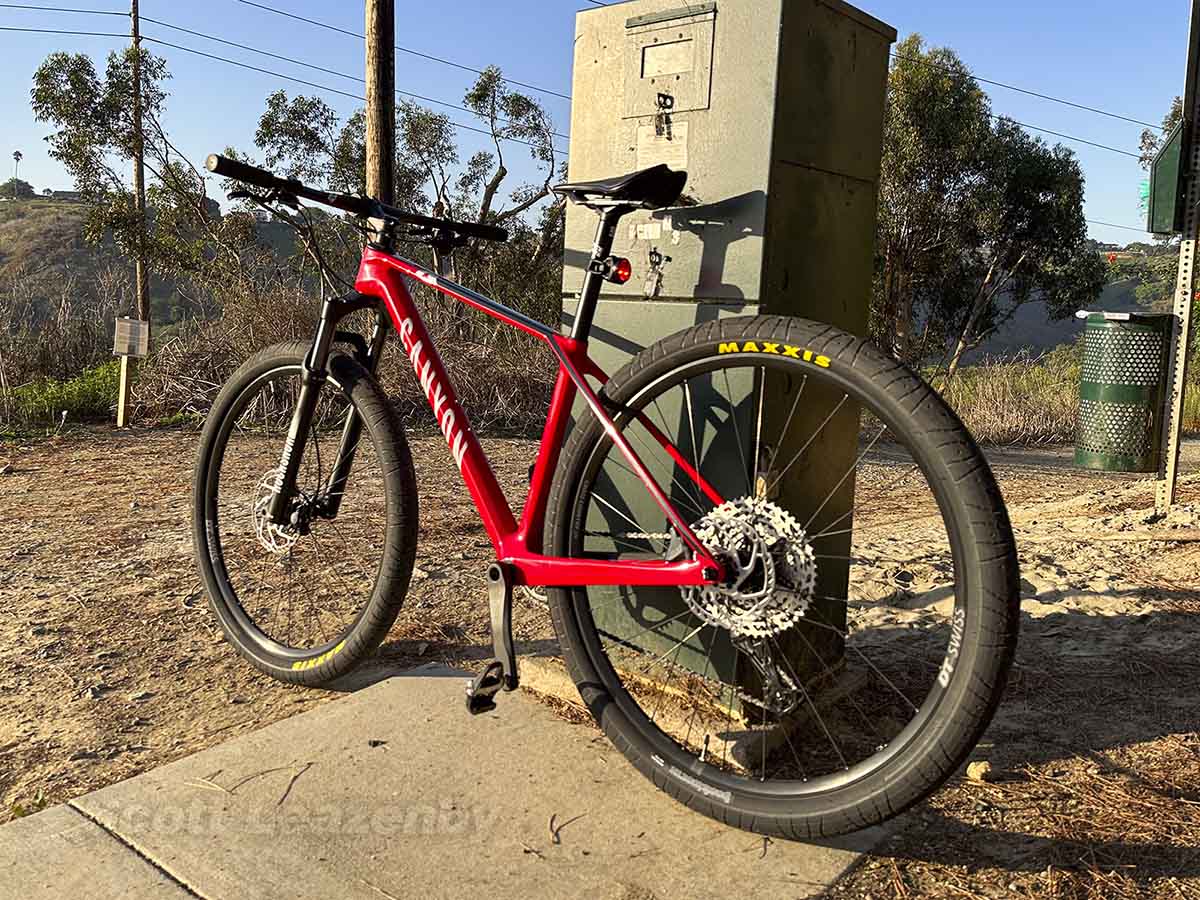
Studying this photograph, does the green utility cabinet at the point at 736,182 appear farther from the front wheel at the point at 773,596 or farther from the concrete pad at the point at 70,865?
the concrete pad at the point at 70,865

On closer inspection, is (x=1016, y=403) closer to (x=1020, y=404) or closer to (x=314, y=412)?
(x=1020, y=404)

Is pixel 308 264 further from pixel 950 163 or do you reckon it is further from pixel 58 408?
pixel 950 163

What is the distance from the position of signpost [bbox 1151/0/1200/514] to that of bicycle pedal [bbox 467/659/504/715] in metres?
4.12

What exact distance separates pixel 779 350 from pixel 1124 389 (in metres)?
5.09

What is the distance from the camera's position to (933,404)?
1.71 m

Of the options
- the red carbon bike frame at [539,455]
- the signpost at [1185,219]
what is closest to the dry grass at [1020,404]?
the signpost at [1185,219]

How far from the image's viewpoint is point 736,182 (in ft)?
7.55

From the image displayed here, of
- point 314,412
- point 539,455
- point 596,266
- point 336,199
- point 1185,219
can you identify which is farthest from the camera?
point 1185,219

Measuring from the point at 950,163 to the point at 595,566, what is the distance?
2395 cm

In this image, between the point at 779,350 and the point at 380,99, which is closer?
the point at 779,350

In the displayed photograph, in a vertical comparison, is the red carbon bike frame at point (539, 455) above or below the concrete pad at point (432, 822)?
above

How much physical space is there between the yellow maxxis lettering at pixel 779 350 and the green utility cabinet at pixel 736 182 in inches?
14.5

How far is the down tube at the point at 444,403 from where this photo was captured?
7.84 feet

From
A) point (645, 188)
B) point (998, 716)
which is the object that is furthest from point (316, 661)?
point (998, 716)
